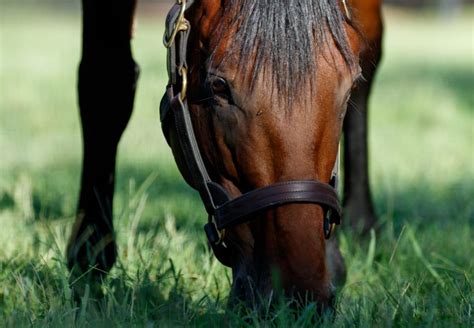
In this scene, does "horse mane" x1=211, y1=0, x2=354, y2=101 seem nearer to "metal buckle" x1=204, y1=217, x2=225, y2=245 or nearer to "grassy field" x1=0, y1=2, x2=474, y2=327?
"metal buckle" x1=204, y1=217, x2=225, y2=245

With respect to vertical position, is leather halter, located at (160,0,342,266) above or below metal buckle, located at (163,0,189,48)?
below

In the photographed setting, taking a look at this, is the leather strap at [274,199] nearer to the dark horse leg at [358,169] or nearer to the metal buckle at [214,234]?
the metal buckle at [214,234]

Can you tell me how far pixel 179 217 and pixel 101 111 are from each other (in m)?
0.94

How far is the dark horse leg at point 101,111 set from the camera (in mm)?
3277

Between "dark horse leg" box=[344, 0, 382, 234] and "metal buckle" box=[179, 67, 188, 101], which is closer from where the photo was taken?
"metal buckle" box=[179, 67, 188, 101]

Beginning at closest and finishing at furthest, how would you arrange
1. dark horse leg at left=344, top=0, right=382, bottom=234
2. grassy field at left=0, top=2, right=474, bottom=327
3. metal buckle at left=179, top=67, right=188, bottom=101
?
metal buckle at left=179, top=67, right=188, bottom=101, grassy field at left=0, top=2, right=474, bottom=327, dark horse leg at left=344, top=0, right=382, bottom=234

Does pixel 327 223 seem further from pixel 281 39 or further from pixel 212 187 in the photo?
pixel 281 39

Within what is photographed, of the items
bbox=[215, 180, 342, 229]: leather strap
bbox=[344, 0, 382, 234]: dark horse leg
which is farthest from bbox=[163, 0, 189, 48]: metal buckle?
bbox=[344, 0, 382, 234]: dark horse leg

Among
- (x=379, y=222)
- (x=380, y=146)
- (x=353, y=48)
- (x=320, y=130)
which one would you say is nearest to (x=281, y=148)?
(x=320, y=130)

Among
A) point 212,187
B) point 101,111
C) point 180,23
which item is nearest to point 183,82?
point 180,23

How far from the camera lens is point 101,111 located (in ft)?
11.1

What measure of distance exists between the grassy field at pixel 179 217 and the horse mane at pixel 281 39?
1.73 feet

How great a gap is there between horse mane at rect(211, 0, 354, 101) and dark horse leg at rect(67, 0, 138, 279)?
44.1 inches

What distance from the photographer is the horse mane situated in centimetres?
219
